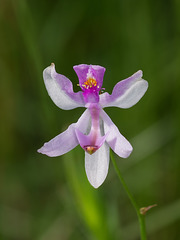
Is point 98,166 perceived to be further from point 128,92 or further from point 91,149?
point 128,92

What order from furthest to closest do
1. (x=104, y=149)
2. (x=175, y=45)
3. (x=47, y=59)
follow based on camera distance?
(x=47, y=59)
(x=175, y=45)
(x=104, y=149)

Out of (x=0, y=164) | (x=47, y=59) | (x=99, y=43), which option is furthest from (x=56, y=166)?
(x=99, y=43)

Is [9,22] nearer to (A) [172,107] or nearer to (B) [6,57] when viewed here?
(B) [6,57]

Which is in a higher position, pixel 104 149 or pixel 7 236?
pixel 104 149

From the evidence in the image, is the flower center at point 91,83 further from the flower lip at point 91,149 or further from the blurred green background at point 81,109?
the blurred green background at point 81,109

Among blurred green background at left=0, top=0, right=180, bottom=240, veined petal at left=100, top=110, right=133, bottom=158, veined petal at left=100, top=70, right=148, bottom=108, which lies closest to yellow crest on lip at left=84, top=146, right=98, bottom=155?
veined petal at left=100, top=110, right=133, bottom=158

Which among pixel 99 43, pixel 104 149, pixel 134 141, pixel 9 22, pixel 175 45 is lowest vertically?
pixel 134 141

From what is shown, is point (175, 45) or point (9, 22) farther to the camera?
point (9, 22)

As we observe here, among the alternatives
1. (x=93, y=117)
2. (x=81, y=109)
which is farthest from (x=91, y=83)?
(x=81, y=109)
